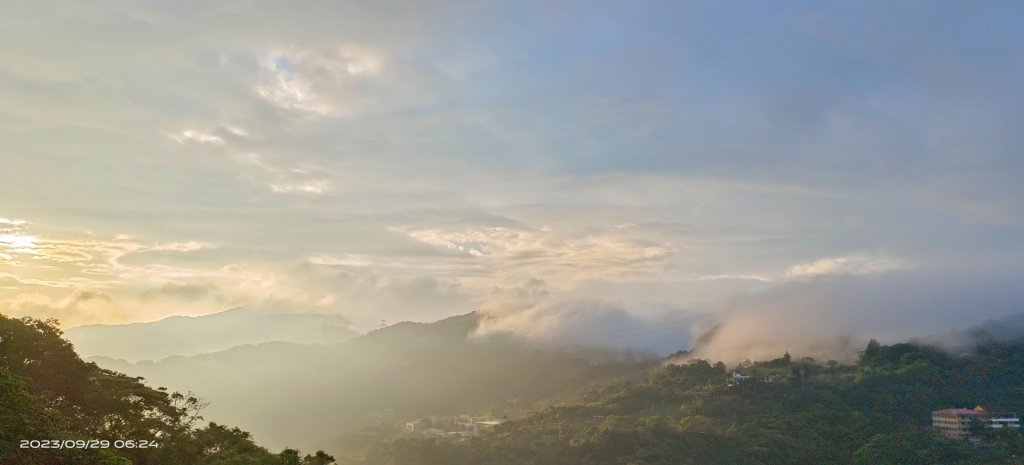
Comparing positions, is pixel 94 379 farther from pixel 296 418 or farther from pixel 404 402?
pixel 404 402

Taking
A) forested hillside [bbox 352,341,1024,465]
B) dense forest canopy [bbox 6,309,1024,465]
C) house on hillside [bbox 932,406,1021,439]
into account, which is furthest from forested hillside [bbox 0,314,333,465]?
house on hillside [bbox 932,406,1021,439]

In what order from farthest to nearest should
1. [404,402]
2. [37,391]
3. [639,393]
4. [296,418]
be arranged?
[404,402] → [296,418] → [639,393] → [37,391]

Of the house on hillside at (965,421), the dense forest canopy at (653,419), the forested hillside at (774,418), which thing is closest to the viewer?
the dense forest canopy at (653,419)

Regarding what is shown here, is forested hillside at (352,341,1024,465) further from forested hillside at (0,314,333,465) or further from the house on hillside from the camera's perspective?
forested hillside at (0,314,333,465)

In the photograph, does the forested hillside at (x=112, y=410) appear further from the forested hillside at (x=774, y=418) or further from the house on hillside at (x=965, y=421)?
the house on hillside at (x=965, y=421)

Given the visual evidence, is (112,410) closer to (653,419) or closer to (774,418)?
(653,419)

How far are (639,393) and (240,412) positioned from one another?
113 m

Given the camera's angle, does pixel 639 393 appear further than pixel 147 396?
Yes

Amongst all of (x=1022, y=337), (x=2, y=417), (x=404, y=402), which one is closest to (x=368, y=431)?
(x=404, y=402)

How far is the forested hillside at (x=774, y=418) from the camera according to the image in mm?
96500

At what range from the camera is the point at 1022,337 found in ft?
588

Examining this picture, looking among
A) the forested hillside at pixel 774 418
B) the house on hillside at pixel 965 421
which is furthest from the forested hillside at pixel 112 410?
the house on hillside at pixel 965 421

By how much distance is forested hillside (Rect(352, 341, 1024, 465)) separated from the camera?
9650cm

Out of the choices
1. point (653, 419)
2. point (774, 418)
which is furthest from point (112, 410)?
point (774, 418)
